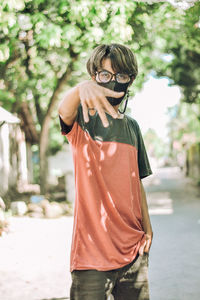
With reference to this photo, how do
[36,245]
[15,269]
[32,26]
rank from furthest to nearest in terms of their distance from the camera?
[32,26] < [36,245] < [15,269]

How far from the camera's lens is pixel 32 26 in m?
8.41

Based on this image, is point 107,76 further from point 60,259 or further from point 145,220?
point 60,259

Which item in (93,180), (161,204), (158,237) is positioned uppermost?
(93,180)

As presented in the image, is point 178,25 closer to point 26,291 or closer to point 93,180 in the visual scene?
point 26,291

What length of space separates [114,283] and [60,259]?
428 cm

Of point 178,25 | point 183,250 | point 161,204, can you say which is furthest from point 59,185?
point 183,250

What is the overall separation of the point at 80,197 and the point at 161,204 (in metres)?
11.6

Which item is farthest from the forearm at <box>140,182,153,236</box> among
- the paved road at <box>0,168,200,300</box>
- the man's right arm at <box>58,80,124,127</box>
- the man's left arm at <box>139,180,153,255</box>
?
the paved road at <box>0,168,200,300</box>

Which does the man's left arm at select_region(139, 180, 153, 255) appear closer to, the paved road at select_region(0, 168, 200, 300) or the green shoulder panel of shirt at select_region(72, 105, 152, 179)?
the green shoulder panel of shirt at select_region(72, 105, 152, 179)

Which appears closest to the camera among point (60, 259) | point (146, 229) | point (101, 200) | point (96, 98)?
point (96, 98)

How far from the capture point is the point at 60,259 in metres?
6.13

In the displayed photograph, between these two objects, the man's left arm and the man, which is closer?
the man

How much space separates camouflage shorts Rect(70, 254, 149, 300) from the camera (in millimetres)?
1908

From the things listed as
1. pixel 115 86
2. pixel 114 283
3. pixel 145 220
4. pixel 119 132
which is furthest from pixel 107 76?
pixel 114 283
